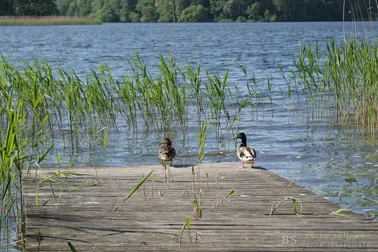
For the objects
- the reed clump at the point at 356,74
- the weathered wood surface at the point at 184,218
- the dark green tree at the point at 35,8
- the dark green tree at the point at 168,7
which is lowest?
the weathered wood surface at the point at 184,218

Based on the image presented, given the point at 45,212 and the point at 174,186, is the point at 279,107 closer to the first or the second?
the point at 174,186

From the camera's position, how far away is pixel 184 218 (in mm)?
4953

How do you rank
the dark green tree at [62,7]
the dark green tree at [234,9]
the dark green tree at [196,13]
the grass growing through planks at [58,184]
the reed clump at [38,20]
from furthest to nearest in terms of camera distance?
1. the dark green tree at [234,9]
2. the dark green tree at [196,13]
3. the dark green tree at [62,7]
4. the reed clump at [38,20]
5. the grass growing through planks at [58,184]

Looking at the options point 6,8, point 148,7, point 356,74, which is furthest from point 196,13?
point 356,74

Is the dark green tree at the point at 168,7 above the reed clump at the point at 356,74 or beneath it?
above

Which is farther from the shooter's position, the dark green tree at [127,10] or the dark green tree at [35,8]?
the dark green tree at [127,10]

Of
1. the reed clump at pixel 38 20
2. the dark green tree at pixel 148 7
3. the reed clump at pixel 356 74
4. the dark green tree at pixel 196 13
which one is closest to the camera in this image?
the reed clump at pixel 356 74

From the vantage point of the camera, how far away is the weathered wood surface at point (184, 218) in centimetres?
441

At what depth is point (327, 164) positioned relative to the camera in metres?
9.22

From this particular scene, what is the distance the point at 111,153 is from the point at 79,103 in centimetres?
91

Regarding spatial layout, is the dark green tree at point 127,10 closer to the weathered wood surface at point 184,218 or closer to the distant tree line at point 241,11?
the distant tree line at point 241,11

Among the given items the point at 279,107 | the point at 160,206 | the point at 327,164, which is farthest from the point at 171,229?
the point at 279,107

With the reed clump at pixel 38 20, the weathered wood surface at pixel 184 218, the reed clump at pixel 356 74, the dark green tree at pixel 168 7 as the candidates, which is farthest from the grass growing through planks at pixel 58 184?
the reed clump at pixel 38 20

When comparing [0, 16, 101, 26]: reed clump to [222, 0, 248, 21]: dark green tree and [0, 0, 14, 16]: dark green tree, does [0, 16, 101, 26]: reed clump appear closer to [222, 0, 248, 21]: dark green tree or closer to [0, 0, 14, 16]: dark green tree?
[0, 0, 14, 16]: dark green tree
